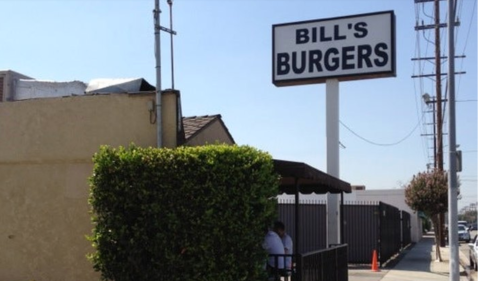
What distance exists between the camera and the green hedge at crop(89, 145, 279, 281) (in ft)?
27.6

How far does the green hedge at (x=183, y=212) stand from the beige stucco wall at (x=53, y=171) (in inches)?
60.5

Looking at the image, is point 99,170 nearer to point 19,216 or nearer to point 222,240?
point 222,240

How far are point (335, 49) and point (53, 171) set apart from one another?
30.8ft

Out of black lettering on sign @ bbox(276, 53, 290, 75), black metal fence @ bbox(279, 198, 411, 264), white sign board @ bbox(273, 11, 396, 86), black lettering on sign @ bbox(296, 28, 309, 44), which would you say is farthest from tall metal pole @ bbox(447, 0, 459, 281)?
black metal fence @ bbox(279, 198, 411, 264)

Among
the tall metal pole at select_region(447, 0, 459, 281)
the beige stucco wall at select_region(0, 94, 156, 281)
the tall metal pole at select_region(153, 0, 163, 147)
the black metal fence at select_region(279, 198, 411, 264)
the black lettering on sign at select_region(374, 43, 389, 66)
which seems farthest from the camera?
the black metal fence at select_region(279, 198, 411, 264)

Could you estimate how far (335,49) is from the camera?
17406 mm

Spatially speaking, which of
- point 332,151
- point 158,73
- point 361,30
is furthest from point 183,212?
point 361,30

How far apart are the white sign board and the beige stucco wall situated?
8040 mm

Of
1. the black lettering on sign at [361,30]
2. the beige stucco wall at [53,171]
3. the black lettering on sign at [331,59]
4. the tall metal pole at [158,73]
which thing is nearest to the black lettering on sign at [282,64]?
the black lettering on sign at [331,59]

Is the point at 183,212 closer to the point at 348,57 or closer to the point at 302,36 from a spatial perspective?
the point at 348,57

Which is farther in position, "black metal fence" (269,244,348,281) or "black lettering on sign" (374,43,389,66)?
"black lettering on sign" (374,43,389,66)

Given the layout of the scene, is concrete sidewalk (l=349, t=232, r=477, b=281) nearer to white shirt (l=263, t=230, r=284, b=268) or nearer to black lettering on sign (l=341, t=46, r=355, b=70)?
black lettering on sign (l=341, t=46, r=355, b=70)

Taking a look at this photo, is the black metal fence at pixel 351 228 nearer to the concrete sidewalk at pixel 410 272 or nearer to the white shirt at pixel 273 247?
the concrete sidewalk at pixel 410 272

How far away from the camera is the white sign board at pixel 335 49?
17.0m
